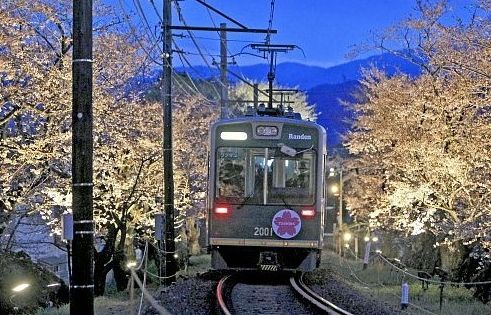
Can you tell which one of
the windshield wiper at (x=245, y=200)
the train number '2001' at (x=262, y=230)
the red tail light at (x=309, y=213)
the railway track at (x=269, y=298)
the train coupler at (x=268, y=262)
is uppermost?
the windshield wiper at (x=245, y=200)

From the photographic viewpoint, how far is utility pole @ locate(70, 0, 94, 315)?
320 inches

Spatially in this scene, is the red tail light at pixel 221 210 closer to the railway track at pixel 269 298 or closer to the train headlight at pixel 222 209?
the train headlight at pixel 222 209

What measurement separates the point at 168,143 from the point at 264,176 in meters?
3.45

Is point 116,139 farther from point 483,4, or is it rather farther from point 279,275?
point 483,4

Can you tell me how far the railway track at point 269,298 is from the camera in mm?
12352

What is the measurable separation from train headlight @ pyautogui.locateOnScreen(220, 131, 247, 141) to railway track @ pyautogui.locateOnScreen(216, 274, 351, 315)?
3262 millimetres

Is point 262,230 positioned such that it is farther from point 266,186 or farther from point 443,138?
point 443,138

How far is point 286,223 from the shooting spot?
50.1 feet

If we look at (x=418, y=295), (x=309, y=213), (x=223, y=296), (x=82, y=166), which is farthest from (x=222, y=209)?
(x=82, y=166)

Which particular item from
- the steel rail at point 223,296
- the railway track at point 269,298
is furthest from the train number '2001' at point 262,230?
the steel rail at point 223,296

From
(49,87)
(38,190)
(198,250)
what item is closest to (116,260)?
(38,190)

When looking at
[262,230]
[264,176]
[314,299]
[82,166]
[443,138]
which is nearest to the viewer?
[82,166]

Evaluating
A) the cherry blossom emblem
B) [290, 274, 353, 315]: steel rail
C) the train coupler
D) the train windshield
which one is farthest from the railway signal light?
[290, 274, 353, 315]: steel rail

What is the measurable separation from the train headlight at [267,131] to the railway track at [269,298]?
3440 millimetres
